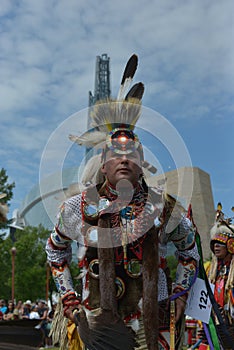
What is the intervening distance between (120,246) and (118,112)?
94 cm

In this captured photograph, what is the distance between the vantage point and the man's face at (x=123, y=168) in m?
3.09

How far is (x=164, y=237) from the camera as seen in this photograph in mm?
3180

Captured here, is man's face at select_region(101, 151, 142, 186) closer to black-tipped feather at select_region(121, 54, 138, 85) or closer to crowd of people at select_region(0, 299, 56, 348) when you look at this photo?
black-tipped feather at select_region(121, 54, 138, 85)

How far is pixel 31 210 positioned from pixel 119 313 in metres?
74.0

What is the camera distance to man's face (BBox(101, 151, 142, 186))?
3088 mm

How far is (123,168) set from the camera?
10.2 feet

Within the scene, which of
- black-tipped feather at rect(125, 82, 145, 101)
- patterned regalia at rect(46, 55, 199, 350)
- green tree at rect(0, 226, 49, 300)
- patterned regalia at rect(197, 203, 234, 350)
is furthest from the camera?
green tree at rect(0, 226, 49, 300)

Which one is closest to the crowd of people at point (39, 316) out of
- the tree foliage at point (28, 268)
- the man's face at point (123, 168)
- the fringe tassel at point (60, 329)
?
the fringe tassel at point (60, 329)

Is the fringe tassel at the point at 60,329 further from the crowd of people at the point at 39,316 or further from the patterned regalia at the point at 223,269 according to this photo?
the crowd of people at the point at 39,316

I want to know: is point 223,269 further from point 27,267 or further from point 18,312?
point 27,267

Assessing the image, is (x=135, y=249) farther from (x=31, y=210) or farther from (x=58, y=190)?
(x=31, y=210)

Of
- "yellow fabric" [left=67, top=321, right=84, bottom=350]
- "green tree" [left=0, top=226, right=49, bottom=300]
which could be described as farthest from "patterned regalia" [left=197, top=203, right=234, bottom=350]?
"green tree" [left=0, top=226, right=49, bottom=300]

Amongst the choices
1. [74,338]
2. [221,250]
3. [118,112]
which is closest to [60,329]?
[74,338]

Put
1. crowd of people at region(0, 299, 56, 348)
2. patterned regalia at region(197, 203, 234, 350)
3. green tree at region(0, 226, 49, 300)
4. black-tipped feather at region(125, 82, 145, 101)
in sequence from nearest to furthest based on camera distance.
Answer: black-tipped feather at region(125, 82, 145, 101) → patterned regalia at region(197, 203, 234, 350) → crowd of people at region(0, 299, 56, 348) → green tree at region(0, 226, 49, 300)
